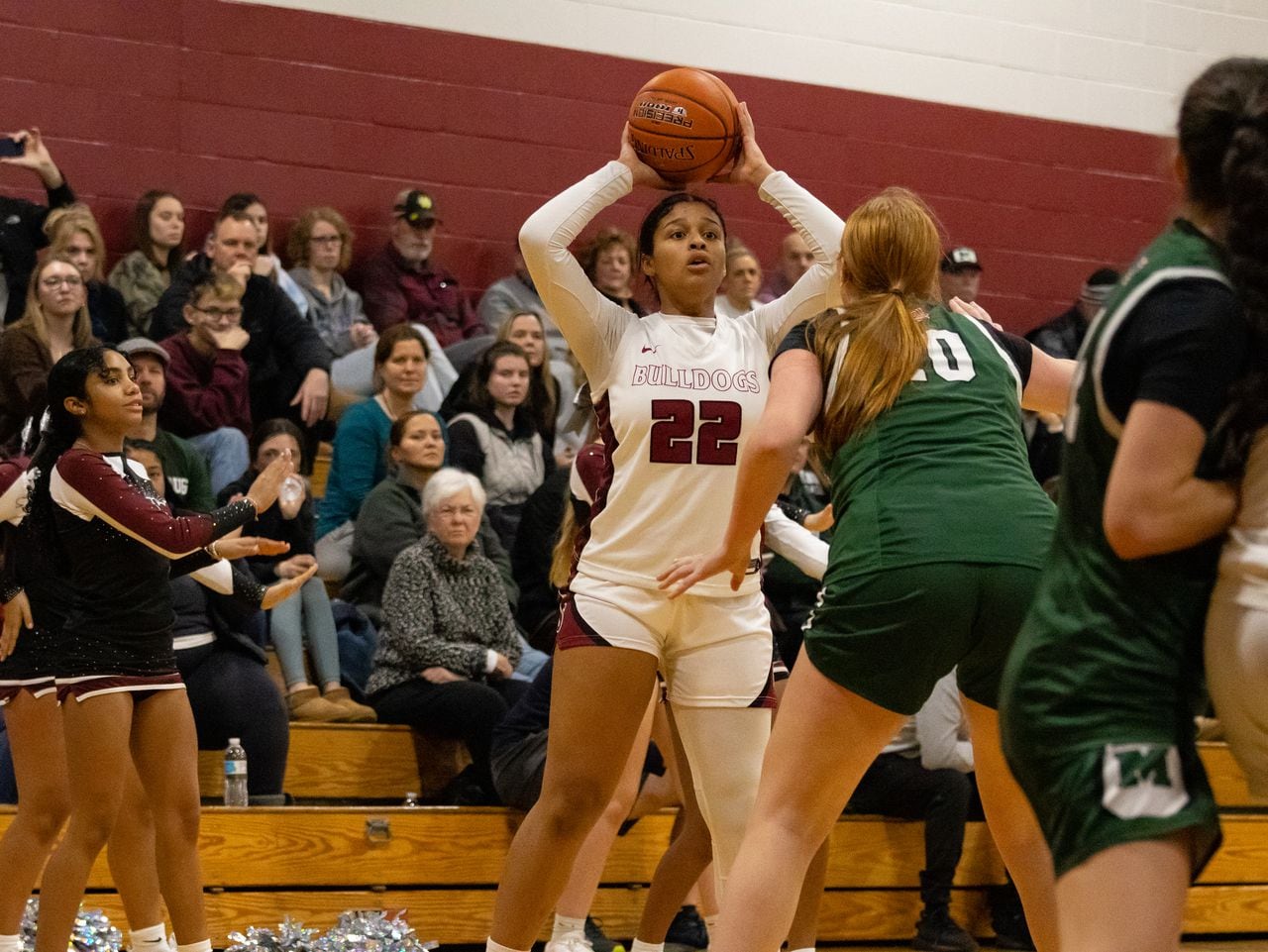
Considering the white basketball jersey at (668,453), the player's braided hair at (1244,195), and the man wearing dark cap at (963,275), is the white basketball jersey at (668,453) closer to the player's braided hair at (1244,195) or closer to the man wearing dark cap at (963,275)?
the player's braided hair at (1244,195)

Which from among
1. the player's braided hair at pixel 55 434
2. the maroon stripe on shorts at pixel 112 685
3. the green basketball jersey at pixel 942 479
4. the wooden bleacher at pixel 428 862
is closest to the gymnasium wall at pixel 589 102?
the wooden bleacher at pixel 428 862

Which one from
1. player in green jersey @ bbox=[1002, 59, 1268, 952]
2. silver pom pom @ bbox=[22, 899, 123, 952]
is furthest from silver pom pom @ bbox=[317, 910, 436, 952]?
player in green jersey @ bbox=[1002, 59, 1268, 952]

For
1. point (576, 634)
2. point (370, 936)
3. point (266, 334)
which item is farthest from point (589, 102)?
point (576, 634)

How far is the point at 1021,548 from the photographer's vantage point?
2893mm

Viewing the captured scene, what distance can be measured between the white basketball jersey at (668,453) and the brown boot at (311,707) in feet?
8.32

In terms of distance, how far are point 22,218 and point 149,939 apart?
4.10m

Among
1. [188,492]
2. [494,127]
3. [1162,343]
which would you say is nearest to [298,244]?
[494,127]

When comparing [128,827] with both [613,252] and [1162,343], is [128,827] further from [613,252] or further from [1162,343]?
[613,252]

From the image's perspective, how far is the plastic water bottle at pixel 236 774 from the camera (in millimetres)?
5441

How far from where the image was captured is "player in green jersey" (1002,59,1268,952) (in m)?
1.91

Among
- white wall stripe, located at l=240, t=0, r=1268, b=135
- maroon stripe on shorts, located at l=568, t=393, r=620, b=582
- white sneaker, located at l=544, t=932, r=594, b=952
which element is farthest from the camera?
white wall stripe, located at l=240, t=0, r=1268, b=135

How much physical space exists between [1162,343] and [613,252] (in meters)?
6.52

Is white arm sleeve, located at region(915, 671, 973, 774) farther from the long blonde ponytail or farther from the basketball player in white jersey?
the long blonde ponytail

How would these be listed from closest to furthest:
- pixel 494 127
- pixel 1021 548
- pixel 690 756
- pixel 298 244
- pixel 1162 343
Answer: pixel 1162 343, pixel 1021 548, pixel 690 756, pixel 298 244, pixel 494 127
